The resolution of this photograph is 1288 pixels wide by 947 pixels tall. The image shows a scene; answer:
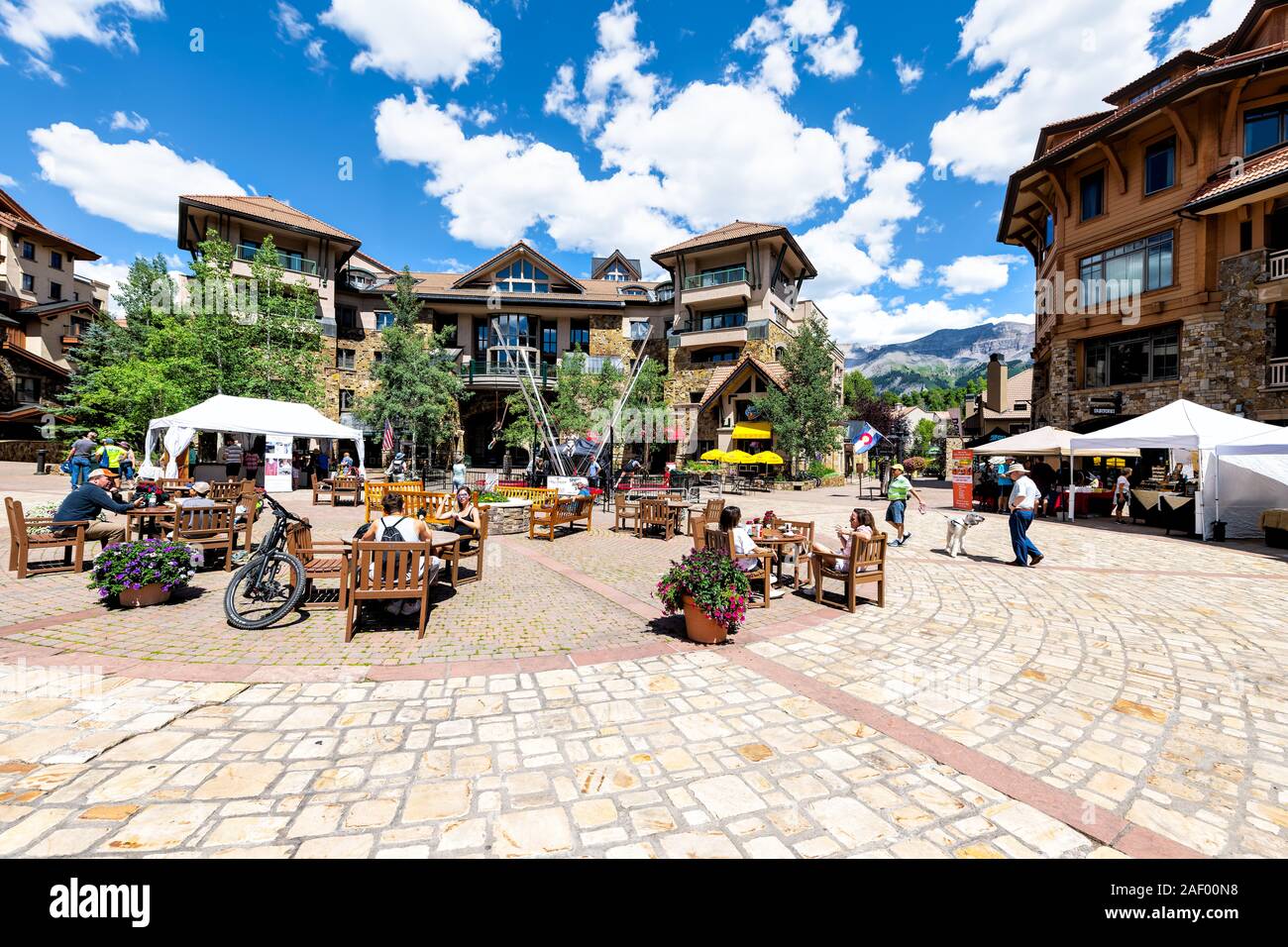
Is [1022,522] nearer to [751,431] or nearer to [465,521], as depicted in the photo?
[465,521]

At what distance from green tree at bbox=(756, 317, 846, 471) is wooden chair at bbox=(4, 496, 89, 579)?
26.3 metres

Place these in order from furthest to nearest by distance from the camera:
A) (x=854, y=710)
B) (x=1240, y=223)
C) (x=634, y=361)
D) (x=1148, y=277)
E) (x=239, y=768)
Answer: (x=634, y=361) < (x=1148, y=277) < (x=1240, y=223) < (x=854, y=710) < (x=239, y=768)

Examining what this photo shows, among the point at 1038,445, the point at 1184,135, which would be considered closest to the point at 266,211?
the point at 1038,445

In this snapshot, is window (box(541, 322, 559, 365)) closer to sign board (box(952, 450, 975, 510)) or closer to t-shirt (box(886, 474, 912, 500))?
sign board (box(952, 450, 975, 510))

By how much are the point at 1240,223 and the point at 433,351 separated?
3668 cm

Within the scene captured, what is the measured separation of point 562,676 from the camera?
4258mm

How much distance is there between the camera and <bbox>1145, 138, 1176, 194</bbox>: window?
19.0 m

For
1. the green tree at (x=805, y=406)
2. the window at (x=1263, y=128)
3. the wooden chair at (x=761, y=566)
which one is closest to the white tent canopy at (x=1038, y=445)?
the green tree at (x=805, y=406)

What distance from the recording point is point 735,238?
3228 cm

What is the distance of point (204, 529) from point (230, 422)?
879 centimetres

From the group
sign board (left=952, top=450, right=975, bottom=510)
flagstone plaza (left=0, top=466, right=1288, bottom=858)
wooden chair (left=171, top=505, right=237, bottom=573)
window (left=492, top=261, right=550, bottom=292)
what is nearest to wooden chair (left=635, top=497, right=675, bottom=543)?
flagstone plaza (left=0, top=466, right=1288, bottom=858)

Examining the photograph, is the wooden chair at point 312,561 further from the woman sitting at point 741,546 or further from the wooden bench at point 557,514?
the wooden bench at point 557,514
